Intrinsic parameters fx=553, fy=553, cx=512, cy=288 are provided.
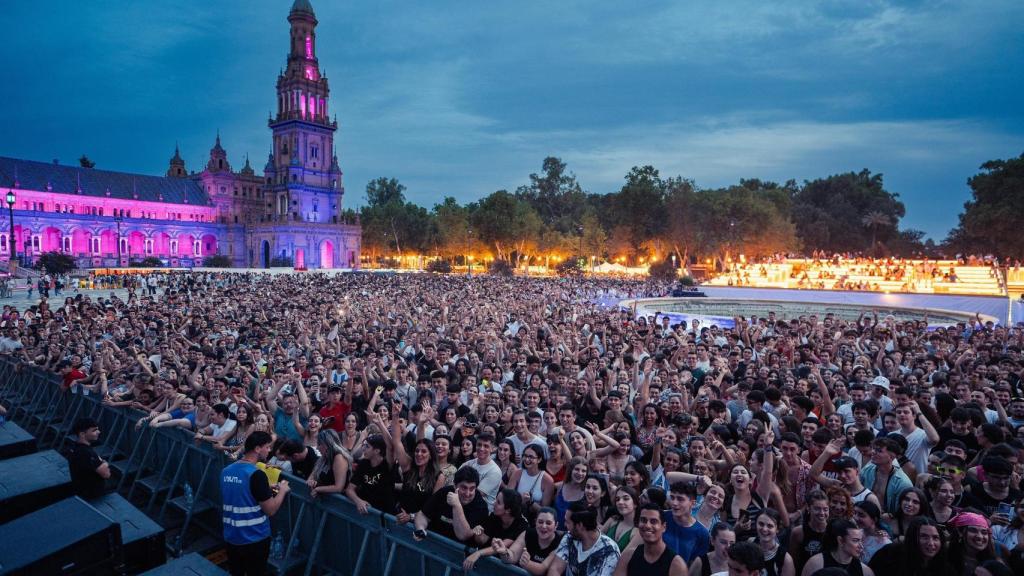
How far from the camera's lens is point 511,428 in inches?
274

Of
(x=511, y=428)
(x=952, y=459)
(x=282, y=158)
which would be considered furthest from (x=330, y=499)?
(x=282, y=158)

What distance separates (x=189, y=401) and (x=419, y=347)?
225 inches

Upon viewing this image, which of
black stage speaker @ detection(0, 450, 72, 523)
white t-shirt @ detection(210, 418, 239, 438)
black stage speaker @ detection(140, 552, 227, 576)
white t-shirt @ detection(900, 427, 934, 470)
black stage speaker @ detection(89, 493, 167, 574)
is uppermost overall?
white t-shirt @ detection(900, 427, 934, 470)

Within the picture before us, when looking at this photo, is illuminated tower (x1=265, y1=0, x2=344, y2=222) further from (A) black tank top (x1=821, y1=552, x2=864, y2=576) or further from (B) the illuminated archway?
(A) black tank top (x1=821, y1=552, x2=864, y2=576)

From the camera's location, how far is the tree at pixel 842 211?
79000mm

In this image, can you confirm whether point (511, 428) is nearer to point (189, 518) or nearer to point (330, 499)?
point (330, 499)

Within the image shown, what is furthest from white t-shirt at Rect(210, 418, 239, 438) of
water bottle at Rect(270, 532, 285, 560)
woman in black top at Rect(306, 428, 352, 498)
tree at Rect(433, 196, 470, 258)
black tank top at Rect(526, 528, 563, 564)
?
tree at Rect(433, 196, 470, 258)

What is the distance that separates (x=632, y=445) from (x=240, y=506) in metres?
4.19

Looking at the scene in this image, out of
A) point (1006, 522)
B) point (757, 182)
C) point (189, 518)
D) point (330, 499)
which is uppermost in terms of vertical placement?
point (757, 182)

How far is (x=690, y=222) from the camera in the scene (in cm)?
6431

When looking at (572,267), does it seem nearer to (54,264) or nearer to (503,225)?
(503,225)

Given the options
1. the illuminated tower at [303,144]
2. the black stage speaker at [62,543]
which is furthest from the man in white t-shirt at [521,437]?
the illuminated tower at [303,144]

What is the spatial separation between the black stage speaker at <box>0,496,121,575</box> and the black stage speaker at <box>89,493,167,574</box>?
0.91 feet

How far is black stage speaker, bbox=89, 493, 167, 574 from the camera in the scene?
211 inches
